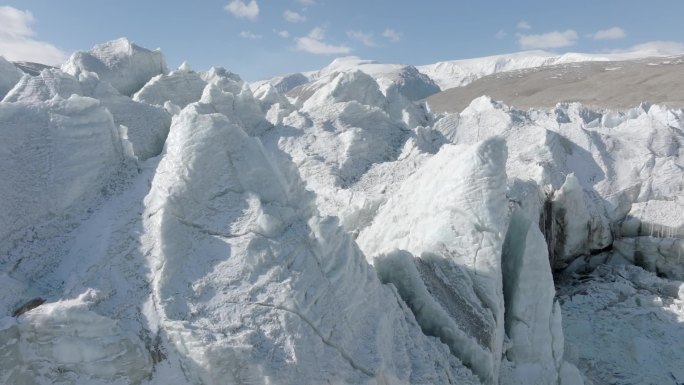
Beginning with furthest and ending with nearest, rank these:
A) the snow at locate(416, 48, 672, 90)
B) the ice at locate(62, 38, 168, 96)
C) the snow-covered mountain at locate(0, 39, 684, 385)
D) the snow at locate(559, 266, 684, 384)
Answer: the snow at locate(416, 48, 672, 90) → the ice at locate(62, 38, 168, 96) → the snow at locate(559, 266, 684, 384) → the snow-covered mountain at locate(0, 39, 684, 385)

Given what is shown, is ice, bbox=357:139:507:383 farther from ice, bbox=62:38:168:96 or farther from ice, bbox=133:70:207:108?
ice, bbox=62:38:168:96

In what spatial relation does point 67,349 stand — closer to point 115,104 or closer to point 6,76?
point 115,104

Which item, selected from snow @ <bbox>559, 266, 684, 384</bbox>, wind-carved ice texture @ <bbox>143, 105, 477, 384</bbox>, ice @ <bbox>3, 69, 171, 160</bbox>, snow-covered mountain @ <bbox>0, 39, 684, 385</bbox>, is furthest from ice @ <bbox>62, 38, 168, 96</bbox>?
snow @ <bbox>559, 266, 684, 384</bbox>

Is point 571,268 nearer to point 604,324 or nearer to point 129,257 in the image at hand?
point 604,324

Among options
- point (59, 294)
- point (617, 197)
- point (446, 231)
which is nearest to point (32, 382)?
point (59, 294)

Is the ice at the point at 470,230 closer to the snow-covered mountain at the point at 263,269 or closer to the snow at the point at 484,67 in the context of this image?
the snow-covered mountain at the point at 263,269

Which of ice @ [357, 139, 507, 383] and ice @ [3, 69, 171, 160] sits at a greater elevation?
ice @ [3, 69, 171, 160]
